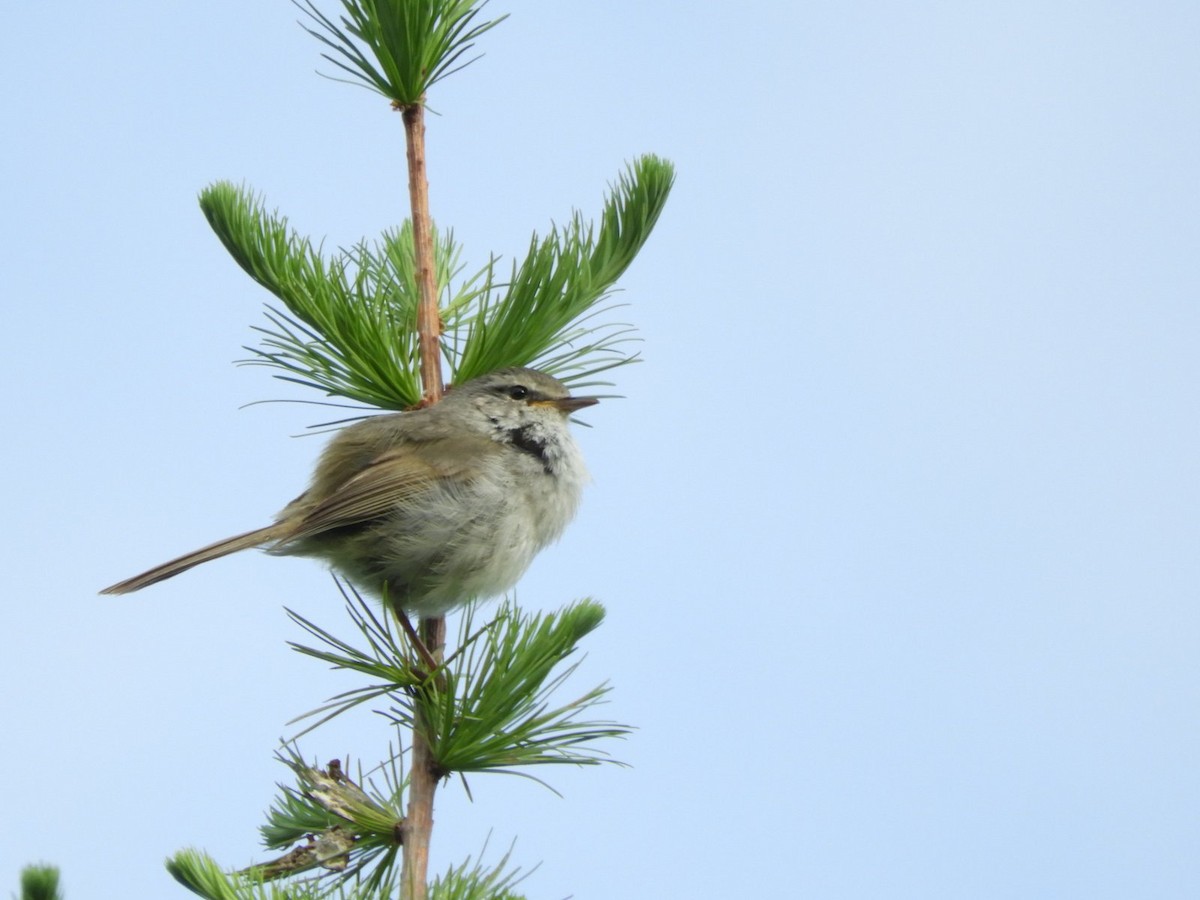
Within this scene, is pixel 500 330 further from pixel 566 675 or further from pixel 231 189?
pixel 566 675

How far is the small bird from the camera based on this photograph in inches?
177

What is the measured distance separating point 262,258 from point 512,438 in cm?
135

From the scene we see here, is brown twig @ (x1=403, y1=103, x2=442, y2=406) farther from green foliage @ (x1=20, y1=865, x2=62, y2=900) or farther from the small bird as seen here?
green foliage @ (x1=20, y1=865, x2=62, y2=900)

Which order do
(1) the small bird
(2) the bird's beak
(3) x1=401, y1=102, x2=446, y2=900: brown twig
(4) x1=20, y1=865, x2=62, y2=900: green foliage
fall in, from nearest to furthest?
(4) x1=20, y1=865, x2=62, y2=900: green foliage, (3) x1=401, y1=102, x2=446, y2=900: brown twig, (1) the small bird, (2) the bird's beak

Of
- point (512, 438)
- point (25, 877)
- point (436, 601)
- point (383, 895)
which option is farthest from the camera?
point (512, 438)

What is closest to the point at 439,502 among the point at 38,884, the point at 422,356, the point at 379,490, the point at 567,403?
the point at 379,490

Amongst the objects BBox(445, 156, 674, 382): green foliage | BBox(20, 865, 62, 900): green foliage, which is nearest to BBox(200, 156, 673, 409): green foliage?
BBox(445, 156, 674, 382): green foliage

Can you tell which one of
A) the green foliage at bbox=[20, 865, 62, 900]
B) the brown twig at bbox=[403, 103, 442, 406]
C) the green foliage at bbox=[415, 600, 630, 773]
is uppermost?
the brown twig at bbox=[403, 103, 442, 406]

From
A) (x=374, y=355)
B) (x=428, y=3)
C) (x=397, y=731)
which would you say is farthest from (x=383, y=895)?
(x=428, y=3)

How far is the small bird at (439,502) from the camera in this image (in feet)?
14.8

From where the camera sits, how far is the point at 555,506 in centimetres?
487

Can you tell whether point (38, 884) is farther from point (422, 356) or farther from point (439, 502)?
point (439, 502)

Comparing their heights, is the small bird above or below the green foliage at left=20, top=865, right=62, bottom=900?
above

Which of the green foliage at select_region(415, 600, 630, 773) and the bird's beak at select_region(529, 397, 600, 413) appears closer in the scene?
the green foliage at select_region(415, 600, 630, 773)
